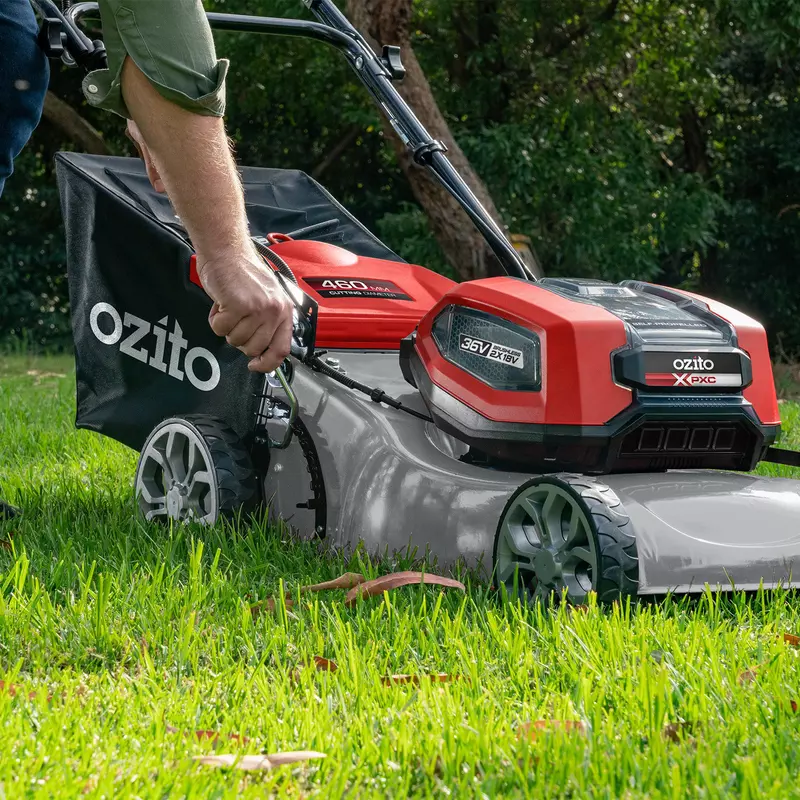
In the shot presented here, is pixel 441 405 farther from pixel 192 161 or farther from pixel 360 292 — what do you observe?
pixel 192 161

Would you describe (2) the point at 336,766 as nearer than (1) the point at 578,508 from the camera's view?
Yes

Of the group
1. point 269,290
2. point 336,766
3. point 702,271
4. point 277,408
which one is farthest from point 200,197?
point 702,271

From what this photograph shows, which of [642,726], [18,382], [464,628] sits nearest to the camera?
[642,726]

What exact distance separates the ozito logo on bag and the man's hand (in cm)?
67

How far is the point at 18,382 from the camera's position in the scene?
780 cm

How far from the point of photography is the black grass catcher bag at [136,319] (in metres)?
3.02

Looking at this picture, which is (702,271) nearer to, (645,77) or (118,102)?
(645,77)

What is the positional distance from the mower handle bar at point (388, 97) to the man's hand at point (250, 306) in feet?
3.68

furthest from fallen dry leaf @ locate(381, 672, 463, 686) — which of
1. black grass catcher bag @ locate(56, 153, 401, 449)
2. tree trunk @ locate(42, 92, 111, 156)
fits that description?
tree trunk @ locate(42, 92, 111, 156)

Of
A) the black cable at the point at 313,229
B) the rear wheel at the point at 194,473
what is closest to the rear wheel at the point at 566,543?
the rear wheel at the point at 194,473

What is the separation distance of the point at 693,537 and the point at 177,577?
3.15 feet

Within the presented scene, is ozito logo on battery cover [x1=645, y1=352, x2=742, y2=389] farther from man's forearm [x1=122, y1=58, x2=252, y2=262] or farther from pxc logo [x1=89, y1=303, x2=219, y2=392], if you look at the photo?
pxc logo [x1=89, y1=303, x2=219, y2=392]

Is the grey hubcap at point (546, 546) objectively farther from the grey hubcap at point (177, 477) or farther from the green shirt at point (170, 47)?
the green shirt at point (170, 47)

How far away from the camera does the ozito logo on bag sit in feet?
7.83
